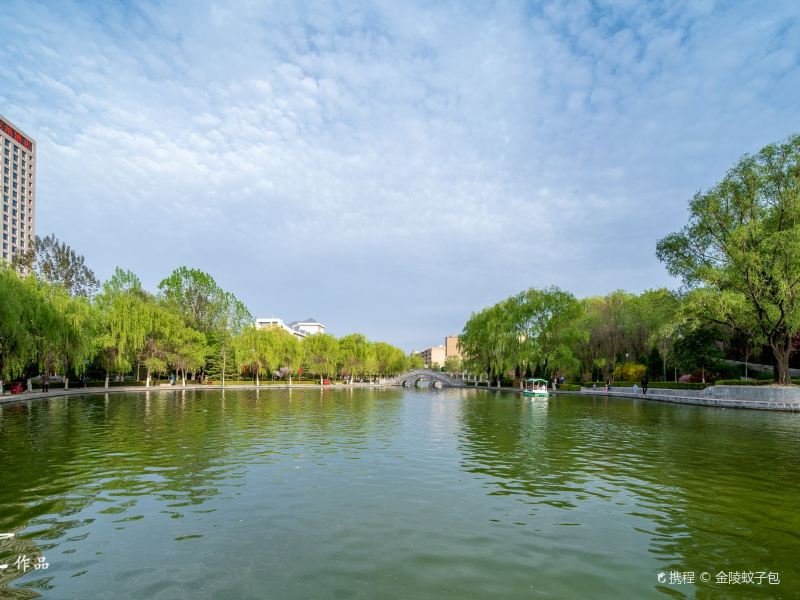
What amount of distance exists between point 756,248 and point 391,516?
37020 millimetres

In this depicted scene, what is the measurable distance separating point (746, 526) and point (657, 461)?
6.38 meters

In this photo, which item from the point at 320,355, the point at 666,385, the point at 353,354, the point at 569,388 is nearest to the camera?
the point at 666,385

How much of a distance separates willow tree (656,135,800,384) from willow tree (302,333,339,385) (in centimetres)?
5409

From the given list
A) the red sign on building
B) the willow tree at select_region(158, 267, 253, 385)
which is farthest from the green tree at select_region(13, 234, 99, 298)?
the red sign on building

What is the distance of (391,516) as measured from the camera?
350 inches

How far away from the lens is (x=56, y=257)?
6669 centimetres

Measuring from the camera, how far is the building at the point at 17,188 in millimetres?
96125

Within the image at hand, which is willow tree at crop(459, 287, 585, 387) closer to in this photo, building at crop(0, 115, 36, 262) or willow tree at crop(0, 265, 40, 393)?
willow tree at crop(0, 265, 40, 393)

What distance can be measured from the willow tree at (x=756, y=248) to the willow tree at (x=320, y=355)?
2129 inches

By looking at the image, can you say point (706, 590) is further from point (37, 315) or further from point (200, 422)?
point (37, 315)

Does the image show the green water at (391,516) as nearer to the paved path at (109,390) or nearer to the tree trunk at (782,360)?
the tree trunk at (782,360)

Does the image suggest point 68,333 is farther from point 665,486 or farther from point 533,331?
point 533,331

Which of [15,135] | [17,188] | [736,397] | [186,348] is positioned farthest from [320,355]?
[15,135]

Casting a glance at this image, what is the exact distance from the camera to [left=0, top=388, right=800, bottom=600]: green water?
20.4ft
